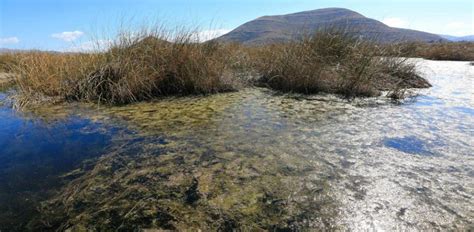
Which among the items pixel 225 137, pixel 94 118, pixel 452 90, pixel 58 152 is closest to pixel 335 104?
pixel 225 137

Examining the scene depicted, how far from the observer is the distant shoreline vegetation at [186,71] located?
5008mm

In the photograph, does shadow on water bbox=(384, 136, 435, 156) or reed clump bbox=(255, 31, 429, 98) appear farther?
reed clump bbox=(255, 31, 429, 98)

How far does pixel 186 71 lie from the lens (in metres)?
5.37

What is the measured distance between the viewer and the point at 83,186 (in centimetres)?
218

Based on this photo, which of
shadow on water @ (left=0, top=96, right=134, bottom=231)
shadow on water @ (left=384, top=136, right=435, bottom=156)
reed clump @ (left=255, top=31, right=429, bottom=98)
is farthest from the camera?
reed clump @ (left=255, top=31, right=429, bottom=98)

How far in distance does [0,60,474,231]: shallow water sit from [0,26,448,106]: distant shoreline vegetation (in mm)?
725

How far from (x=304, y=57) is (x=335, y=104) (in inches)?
48.2

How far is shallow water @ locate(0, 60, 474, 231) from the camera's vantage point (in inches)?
72.2

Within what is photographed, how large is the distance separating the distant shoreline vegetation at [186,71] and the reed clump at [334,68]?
2cm

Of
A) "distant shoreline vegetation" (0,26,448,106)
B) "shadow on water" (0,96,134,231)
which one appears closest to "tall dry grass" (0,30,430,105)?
"distant shoreline vegetation" (0,26,448,106)

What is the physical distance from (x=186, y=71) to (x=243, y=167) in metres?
3.20

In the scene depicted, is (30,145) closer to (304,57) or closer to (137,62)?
(137,62)

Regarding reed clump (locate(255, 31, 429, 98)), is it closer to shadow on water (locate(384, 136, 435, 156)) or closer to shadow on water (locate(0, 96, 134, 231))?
shadow on water (locate(384, 136, 435, 156))

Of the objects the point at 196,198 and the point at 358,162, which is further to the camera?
the point at 358,162
